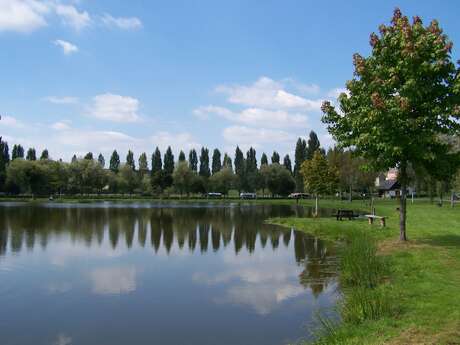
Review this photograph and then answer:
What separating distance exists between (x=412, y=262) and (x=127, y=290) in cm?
1106

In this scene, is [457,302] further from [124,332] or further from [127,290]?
[127,290]

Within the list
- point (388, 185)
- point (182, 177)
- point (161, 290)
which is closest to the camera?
point (161, 290)

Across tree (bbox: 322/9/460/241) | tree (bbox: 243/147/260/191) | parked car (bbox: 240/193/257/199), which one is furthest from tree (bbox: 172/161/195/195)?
tree (bbox: 322/9/460/241)

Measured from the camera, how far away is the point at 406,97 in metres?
19.4

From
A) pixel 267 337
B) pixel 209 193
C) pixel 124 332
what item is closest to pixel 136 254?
pixel 124 332

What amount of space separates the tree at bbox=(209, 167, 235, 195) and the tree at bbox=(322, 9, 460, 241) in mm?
112403

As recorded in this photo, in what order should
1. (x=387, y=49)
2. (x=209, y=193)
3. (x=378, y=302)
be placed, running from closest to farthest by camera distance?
(x=378, y=302) → (x=387, y=49) → (x=209, y=193)

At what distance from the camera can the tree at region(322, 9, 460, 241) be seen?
19344 mm

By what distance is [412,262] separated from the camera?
17406 mm

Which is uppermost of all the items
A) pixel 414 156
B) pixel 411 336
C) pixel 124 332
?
pixel 414 156

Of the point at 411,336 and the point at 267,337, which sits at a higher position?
the point at 411,336

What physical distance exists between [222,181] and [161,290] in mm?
117232

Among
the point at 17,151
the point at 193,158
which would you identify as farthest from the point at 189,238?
the point at 17,151

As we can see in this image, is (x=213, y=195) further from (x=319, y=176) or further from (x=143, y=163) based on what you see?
(x=319, y=176)
